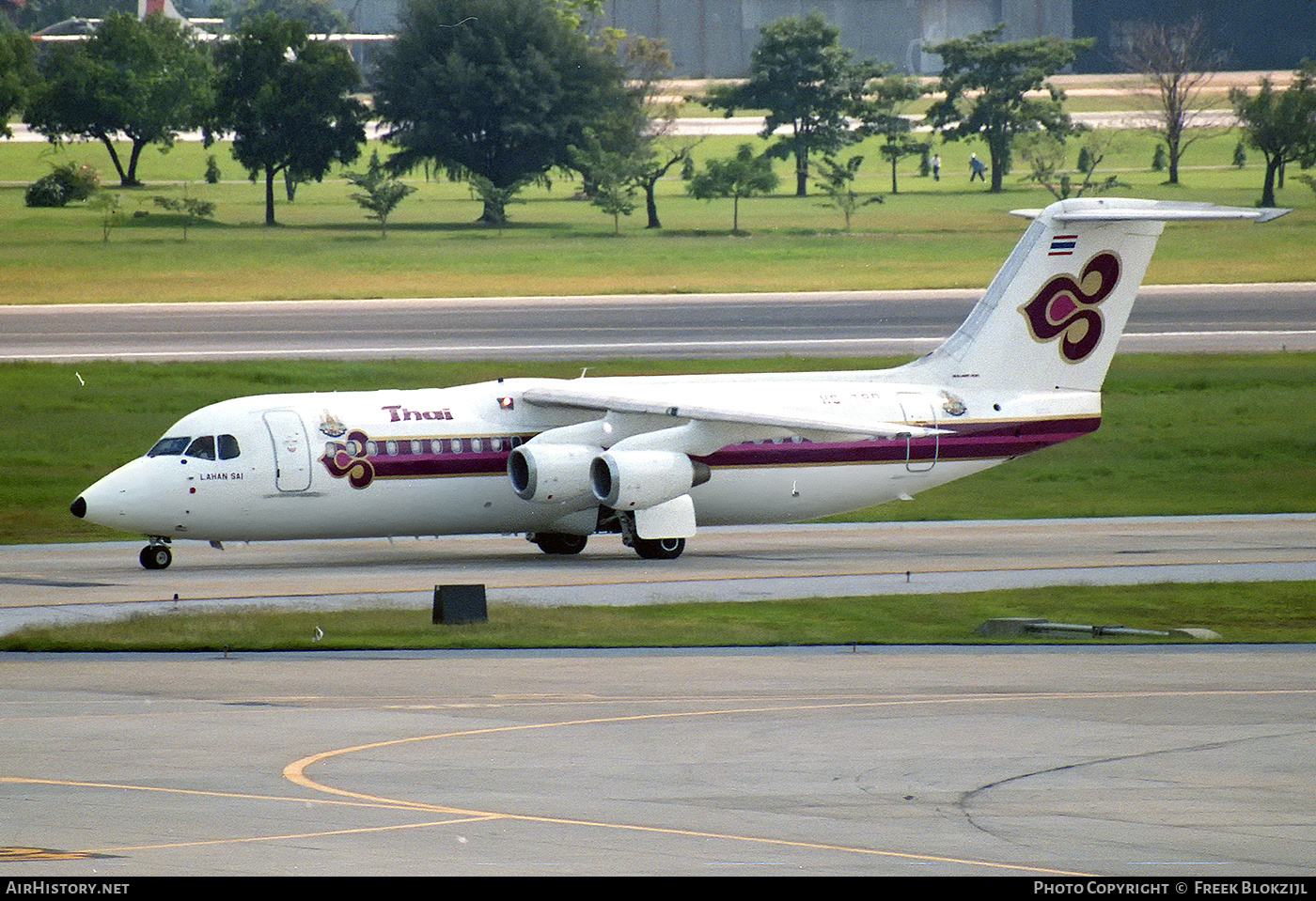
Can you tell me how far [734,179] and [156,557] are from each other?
9435 centimetres

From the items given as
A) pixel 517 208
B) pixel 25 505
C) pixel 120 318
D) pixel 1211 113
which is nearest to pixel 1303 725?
pixel 25 505

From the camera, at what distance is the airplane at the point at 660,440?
129 feet

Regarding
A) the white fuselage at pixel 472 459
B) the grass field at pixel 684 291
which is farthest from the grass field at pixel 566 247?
the white fuselage at pixel 472 459

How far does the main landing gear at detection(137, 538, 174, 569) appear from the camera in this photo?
3956cm

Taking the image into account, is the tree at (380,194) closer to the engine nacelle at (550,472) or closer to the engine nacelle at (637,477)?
the engine nacelle at (550,472)

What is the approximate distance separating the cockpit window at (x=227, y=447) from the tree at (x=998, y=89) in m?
105

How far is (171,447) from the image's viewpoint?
1559 inches

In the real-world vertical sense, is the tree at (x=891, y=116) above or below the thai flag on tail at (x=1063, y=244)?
above

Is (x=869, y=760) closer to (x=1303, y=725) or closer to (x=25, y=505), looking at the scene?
(x=1303, y=725)

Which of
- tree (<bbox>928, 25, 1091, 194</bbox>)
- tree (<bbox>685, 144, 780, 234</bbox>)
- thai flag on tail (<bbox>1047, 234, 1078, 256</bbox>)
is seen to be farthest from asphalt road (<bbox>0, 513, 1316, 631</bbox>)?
tree (<bbox>928, 25, 1091, 194</bbox>)

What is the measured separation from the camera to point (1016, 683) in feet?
85.8

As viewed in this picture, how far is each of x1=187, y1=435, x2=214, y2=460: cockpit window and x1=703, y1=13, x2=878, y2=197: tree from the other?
108089 millimetres

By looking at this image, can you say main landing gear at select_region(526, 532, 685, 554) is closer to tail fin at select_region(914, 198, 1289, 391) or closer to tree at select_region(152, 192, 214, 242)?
tail fin at select_region(914, 198, 1289, 391)
